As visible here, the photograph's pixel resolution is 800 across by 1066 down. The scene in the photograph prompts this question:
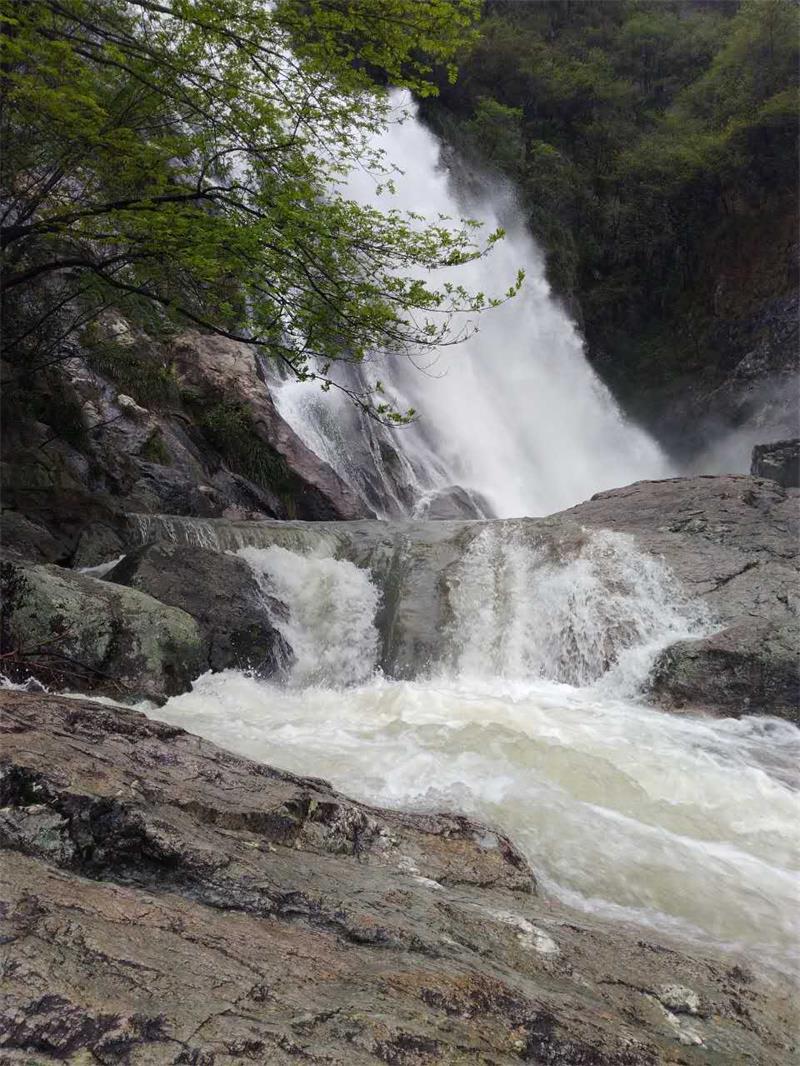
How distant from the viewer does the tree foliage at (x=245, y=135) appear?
4.64 meters

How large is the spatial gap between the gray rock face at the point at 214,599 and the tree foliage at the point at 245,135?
8.86 feet

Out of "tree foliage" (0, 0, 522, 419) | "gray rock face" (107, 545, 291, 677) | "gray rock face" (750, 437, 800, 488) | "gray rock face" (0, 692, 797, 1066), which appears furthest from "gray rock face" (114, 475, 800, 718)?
"gray rock face" (750, 437, 800, 488)

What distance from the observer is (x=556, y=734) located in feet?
18.5

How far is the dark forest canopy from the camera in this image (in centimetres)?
2422

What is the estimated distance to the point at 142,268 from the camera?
6.12 metres

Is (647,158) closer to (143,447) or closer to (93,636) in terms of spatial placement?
(143,447)

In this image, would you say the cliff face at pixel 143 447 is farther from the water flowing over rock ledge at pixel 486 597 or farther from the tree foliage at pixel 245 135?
the tree foliage at pixel 245 135

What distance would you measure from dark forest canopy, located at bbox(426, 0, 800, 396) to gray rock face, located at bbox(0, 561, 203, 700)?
2426 cm

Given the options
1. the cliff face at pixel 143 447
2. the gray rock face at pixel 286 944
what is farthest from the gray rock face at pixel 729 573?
the cliff face at pixel 143 447

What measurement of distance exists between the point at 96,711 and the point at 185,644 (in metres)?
3.18

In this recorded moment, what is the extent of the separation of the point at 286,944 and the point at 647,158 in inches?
1228

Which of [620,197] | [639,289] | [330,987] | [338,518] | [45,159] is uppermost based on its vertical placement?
[620,197]

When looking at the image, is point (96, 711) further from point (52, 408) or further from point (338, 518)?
point (338, 518)

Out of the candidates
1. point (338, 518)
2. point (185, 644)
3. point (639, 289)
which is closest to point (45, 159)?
point (185, 644)
